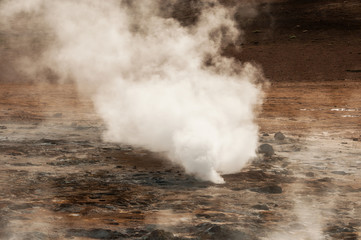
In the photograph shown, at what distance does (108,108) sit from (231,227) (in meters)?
9.27

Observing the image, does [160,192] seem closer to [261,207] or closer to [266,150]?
[261,207]

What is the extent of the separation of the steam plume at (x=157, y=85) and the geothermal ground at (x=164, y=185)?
54 centimetres

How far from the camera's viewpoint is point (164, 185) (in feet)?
29.0

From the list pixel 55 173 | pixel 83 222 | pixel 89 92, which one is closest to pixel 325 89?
pixel 89 92

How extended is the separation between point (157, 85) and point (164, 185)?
5.27 m

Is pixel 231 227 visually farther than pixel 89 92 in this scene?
No

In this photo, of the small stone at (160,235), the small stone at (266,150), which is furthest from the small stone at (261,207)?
the small stone at (266,150)

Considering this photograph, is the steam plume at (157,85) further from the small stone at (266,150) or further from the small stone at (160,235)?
the small stone at (160,235)

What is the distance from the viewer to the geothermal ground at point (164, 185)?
6.82 meters

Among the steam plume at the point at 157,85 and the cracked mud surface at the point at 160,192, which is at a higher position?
the steam plume at the point at 157,85

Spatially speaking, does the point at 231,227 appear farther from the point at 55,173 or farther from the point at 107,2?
the point at 107,2

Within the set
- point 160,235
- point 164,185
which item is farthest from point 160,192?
point 160,235

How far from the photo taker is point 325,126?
1597 cm

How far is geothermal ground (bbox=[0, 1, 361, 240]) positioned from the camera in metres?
6.82
